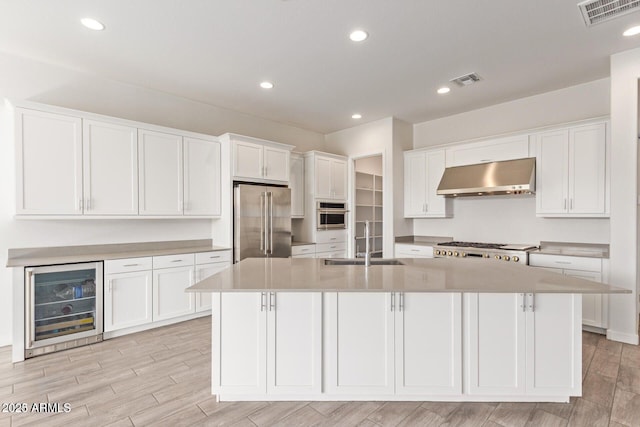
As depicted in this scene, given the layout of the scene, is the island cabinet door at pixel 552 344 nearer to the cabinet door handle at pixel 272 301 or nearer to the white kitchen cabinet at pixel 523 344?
the white kitchen cabinet at pixel 523 344

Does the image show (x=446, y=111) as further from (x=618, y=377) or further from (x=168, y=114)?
(x=168, y=114)

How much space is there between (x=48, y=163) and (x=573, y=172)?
556 centimetres

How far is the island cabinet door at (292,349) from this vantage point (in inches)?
81.8

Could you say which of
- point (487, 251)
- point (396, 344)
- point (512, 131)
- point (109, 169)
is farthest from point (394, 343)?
point (512, 131)

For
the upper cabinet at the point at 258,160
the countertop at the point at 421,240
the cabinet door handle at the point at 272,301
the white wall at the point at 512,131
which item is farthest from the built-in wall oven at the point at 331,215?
the cabinet door handle at the point at 272,301

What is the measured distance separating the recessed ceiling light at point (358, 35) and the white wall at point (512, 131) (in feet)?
9.05

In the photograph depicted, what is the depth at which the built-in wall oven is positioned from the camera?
17.0ft

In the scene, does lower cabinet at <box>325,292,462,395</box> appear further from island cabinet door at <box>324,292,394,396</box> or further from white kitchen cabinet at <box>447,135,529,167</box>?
white kitchen cabinet at <box>447,135,529,167</box>

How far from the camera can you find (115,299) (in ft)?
10.7

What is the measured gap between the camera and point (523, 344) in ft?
6.65

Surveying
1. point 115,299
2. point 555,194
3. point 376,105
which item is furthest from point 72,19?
point 555,194

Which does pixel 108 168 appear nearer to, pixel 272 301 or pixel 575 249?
pixel 272 301

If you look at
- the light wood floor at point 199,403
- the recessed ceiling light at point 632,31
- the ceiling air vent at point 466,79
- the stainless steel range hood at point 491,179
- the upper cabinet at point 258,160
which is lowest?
the light wood floor at point 199,403

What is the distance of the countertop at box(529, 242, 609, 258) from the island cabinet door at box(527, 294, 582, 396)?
1.81m
